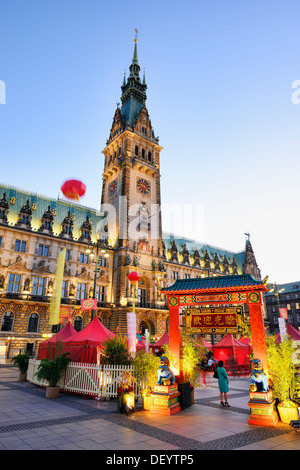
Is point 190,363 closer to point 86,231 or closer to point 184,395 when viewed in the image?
point 184,395

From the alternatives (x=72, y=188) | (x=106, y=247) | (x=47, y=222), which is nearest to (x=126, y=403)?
(x=72, y=188)

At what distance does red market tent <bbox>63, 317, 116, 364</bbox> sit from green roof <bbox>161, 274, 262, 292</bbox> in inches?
233

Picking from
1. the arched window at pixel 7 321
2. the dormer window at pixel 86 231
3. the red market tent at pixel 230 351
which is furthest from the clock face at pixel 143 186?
the red market tent at pixel 230 351

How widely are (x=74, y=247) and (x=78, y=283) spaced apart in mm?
5252

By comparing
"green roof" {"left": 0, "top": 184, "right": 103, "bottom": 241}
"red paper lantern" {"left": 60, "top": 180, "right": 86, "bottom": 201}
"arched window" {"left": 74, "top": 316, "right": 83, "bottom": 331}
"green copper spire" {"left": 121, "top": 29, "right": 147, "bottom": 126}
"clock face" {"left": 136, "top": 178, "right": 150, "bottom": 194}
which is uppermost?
"green copper spire" {"left": 121, "top": 29, "right": 147, "bottom": 126}

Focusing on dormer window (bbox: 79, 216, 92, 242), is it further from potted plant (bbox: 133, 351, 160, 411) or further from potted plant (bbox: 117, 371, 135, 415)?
potted plant (bbox: 117, 371, 135, 415)

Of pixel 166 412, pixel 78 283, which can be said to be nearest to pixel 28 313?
pixel 78 283

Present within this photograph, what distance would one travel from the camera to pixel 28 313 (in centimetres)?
3553

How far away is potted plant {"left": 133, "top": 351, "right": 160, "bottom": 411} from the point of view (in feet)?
41.0

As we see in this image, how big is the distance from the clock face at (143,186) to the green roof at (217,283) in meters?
37.1

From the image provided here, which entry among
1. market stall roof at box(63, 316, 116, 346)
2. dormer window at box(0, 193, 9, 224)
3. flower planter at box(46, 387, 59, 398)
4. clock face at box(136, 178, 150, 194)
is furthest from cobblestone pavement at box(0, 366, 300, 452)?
clock face at box(136, 178, 150, 194)

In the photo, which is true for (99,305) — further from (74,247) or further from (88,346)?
(88,346)

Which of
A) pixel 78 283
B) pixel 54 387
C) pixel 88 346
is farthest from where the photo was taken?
pixel 78 283
